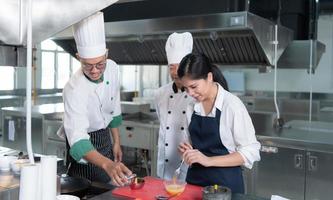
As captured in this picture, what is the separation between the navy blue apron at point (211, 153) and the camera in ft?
5.84

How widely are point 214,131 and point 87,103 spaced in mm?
805

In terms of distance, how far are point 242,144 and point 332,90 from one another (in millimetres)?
5862

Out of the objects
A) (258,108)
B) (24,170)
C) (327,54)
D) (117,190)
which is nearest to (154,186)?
(117,190)

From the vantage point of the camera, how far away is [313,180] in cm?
269

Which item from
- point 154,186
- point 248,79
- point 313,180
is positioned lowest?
point 313,180

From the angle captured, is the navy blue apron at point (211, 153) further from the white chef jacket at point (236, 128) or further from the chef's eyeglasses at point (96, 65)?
the chef's eyeglasses at point (96, 65)

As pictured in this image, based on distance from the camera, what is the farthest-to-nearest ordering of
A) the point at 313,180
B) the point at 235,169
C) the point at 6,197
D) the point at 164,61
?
the point at 164,61, the point at 313,180, the point at 235,169, the point at 6,197

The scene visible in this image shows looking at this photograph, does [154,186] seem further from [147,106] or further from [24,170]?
[147,106]

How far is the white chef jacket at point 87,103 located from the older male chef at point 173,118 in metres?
0.35

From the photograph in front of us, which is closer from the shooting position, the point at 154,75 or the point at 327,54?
the point at 327,54

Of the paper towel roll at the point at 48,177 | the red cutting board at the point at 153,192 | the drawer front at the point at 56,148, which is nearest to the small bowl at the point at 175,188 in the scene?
the red cutting board at the point at 153,192

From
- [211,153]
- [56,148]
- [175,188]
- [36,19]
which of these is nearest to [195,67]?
[211,153]

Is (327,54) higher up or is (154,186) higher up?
(327,54)

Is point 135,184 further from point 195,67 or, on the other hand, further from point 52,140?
point 52,140
